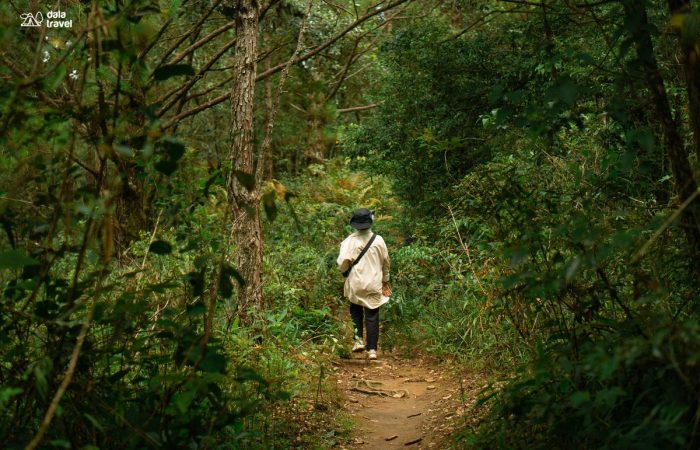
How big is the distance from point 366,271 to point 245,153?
2.58m

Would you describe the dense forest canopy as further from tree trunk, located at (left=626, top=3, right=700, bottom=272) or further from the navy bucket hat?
the navy bucket hat

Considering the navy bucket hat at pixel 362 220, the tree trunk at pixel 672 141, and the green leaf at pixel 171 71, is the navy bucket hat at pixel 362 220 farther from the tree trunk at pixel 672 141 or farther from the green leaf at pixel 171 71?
the green leaf at pixel 171 71

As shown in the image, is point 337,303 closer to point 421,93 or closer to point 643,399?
point 421,93

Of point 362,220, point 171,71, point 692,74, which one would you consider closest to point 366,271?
point 362,220

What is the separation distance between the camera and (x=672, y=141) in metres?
4.16

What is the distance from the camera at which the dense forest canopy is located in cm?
355

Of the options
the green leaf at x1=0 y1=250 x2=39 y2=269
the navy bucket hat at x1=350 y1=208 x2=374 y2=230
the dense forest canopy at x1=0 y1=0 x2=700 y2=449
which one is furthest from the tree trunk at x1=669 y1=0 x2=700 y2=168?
the navy bucket hat at x1=350 y1=208 x2=374 y2=230

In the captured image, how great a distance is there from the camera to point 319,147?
1064 inches

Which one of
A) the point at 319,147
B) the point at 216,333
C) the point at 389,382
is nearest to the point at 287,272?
the point at 389,382

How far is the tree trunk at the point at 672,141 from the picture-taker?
3865mm

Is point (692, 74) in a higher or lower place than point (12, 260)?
higher

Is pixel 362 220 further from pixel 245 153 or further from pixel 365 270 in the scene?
pixel 245 153
